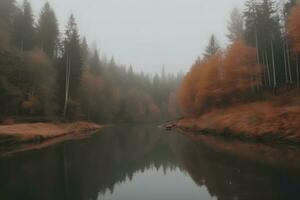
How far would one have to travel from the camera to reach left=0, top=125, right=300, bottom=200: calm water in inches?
405

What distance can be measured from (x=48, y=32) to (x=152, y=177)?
5093cm

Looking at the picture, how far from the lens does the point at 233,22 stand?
59.2 m

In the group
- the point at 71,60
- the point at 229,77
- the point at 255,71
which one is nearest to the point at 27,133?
the point at 71,60

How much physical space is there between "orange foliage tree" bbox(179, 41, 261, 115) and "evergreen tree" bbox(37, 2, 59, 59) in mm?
30487

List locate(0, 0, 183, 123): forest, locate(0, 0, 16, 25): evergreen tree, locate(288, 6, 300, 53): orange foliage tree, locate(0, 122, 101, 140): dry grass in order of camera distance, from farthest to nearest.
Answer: locate(0, 0, 16, 25): evergreen tree < locate(0, 0, 183, 123): forest < locate(288, 6, 300, 53): orange foliage tree < locate(0, 122, 101, 140): dry grass

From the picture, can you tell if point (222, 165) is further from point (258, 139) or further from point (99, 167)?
point (258, 139)

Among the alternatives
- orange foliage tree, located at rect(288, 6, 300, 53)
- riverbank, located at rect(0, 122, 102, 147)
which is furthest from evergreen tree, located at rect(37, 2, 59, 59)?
orange foliage tree, located at rect(288, 6, 300, 53)

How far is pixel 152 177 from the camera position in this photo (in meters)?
13.8

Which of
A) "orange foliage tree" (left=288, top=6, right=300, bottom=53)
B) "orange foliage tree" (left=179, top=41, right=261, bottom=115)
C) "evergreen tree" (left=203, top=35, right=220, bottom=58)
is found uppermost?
"evergreen tree" (left=203, top=35, right=220, bottom=58)

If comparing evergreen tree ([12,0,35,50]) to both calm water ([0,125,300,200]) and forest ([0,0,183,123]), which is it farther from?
calm water ([0,125,300,200])

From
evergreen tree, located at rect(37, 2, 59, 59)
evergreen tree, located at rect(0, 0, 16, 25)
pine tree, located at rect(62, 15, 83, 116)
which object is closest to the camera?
evergreen tree, located at rect(0, 0, 16, 25)

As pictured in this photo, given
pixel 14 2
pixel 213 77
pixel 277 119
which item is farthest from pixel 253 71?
pixel 14 2

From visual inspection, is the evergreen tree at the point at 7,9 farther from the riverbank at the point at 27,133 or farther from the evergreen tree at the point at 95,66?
the evergreen tree at the point at 95,66

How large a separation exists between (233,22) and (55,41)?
36.8 meters
